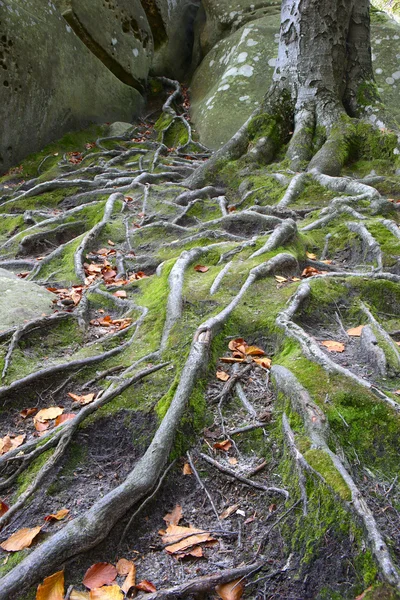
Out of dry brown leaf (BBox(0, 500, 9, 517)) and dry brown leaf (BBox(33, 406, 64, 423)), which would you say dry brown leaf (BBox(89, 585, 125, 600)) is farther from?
dry brown leaf (BBox(33, 406, 64, 423))

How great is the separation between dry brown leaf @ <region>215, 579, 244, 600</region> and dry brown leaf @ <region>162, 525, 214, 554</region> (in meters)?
0.22

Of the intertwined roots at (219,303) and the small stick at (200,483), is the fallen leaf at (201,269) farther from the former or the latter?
the small stick at (200,483)

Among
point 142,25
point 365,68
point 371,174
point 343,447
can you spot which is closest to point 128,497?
point 343,447

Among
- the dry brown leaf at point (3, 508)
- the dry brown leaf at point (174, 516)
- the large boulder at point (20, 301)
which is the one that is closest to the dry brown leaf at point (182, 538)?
the dry brown leaf at point (174, 516)

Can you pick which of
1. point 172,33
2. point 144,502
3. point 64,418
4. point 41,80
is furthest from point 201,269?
point 172,33

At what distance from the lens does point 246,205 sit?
6.07 m

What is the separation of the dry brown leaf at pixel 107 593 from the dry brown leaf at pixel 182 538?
244mm

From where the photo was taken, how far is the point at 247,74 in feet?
33.5

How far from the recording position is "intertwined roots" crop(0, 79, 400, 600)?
80.7 inches

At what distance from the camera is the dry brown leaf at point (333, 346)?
2908 mm

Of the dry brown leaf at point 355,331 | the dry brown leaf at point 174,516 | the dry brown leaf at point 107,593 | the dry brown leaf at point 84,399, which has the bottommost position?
the dry brown leaf at point 174,516

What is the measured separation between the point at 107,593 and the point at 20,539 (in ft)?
1.58

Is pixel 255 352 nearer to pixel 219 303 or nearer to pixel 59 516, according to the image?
pixel 219 303

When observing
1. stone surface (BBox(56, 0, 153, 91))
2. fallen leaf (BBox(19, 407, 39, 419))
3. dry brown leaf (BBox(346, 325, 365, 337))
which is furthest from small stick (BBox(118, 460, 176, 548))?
stone surface (BBox(56, 0, 153, 91))
